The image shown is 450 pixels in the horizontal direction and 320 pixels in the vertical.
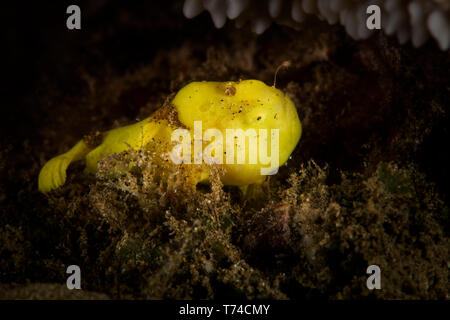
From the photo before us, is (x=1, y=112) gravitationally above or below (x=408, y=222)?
above

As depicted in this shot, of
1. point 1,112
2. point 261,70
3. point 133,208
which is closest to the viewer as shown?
point 133,208

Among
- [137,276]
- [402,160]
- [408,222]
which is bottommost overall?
[137,276]

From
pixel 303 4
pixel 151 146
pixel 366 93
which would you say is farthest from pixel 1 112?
pixel 366 93

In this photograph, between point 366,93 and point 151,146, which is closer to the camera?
point 151,146

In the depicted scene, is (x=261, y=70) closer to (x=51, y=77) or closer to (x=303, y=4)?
(x=303, y=4)
